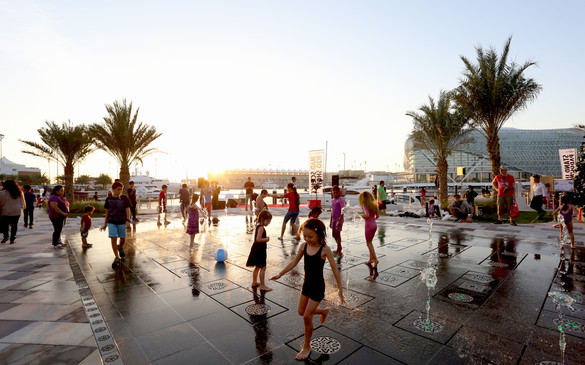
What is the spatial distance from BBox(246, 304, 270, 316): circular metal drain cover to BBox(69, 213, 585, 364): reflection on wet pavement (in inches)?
0.6

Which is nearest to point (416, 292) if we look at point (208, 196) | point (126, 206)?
point (126, 206)

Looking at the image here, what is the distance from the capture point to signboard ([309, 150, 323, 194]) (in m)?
19.4

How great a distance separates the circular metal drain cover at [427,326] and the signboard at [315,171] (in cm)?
1548

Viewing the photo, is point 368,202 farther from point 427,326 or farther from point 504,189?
point 504,189

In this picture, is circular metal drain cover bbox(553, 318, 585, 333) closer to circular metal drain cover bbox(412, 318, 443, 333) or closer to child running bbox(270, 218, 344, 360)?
circular metal drain cover bbox(412, 318, 443, 333)

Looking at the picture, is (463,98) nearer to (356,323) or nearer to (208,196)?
(208,196)

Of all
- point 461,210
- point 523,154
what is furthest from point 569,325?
point 523,154

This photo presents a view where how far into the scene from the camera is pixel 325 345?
3154 mm

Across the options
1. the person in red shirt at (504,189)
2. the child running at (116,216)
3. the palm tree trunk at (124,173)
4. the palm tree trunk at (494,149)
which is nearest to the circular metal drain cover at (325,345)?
the child running at (116,216)

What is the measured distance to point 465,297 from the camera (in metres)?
4.51

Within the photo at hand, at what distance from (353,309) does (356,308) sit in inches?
2.4

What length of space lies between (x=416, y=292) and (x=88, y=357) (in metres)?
4.66

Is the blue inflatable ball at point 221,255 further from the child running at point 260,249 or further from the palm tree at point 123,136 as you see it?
the palm tree at point 123,136

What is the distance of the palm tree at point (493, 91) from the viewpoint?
15961 mm
